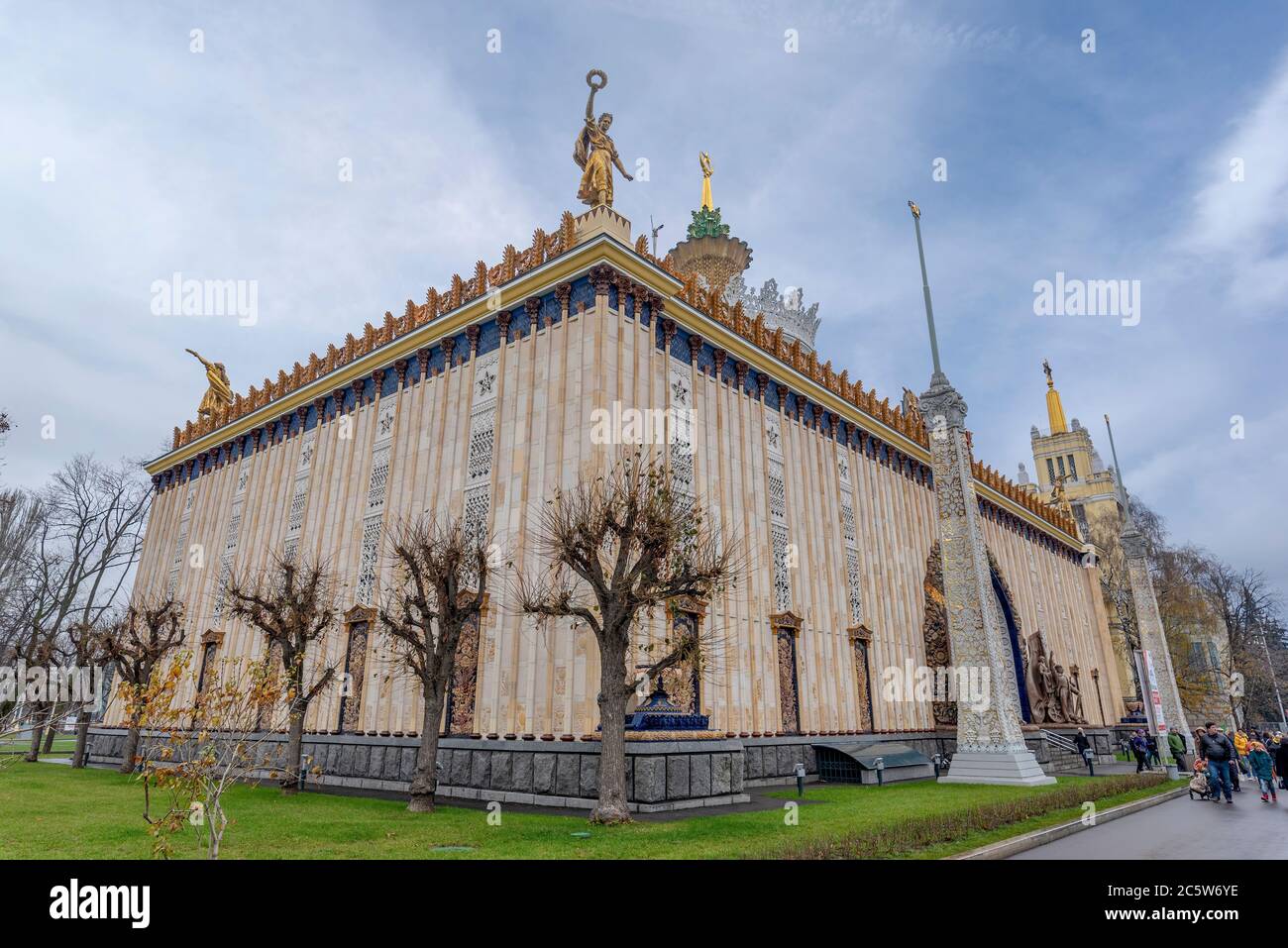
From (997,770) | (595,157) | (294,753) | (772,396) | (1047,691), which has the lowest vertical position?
(997,770)

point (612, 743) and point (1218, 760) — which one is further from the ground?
point (612, 743)

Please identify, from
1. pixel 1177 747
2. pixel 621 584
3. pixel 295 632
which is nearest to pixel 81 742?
pixel 295 632

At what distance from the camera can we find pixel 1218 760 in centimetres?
1803

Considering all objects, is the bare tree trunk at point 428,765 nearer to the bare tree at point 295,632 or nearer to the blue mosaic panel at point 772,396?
the bare tree at point 295,632

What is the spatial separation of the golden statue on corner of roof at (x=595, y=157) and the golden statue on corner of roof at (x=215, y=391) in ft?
85.4

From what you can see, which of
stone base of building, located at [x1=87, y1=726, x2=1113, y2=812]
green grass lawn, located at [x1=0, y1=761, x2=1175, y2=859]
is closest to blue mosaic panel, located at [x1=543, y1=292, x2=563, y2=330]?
stone base of building, located at [x1=87, y1=726, x2=1113, y2=812]

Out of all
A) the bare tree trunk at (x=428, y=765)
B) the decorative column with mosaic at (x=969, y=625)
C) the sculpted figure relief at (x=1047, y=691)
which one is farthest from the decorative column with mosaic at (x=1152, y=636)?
the bare tree trunk at (x=428, y=765)

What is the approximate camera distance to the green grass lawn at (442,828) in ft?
33.4

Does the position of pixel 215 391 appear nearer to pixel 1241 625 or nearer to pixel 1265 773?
pixel 1265 773

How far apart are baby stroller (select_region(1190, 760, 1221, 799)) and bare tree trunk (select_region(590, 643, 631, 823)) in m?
16.1

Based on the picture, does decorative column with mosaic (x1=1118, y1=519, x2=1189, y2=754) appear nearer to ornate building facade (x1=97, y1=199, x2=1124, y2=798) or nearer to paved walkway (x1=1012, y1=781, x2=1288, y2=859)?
ornate building facade (x1=97, y1=199, x2=1124, y2=798)

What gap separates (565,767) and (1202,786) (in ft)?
55.7
